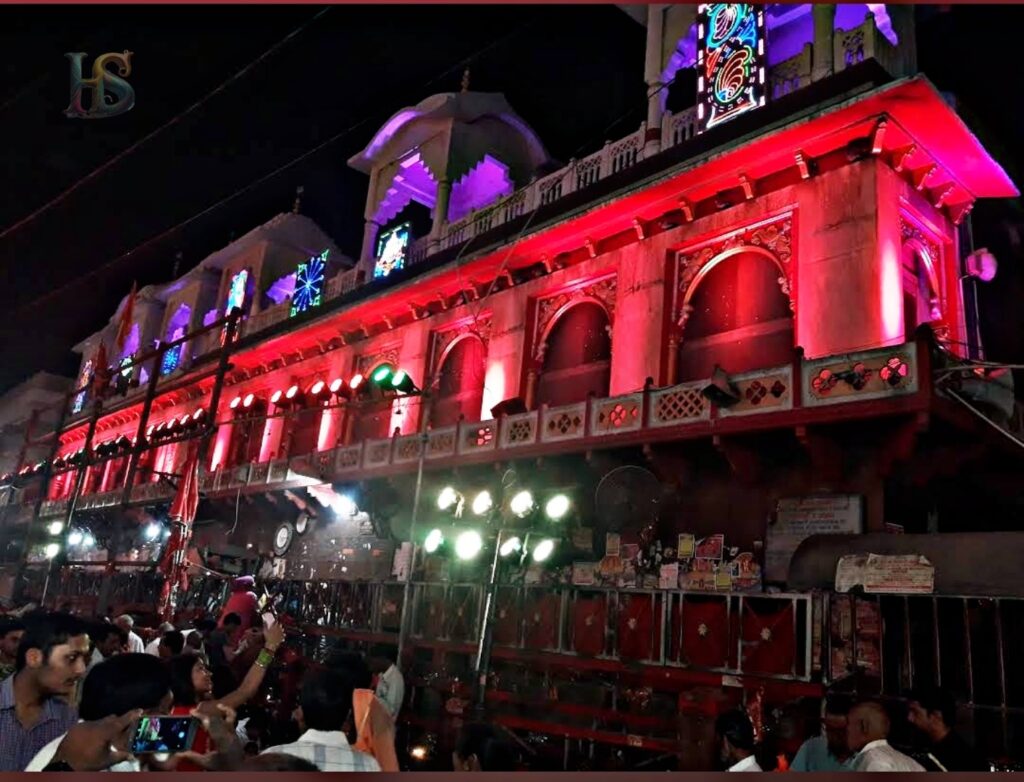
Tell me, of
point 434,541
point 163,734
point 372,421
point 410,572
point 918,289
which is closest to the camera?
point 163,734

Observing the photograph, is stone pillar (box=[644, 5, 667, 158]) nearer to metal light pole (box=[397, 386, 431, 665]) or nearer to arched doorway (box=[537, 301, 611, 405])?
arched doorway (box=[537, 301, 611, 405])

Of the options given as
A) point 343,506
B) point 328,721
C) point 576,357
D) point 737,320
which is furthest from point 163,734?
point 343,506

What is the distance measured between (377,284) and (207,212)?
8.00m

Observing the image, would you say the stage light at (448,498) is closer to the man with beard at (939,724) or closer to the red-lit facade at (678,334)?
the red-lit facade at (678,334)

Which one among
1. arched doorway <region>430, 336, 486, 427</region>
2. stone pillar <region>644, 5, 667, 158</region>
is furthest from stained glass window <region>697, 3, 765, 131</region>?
arched doorway <region>430, 336, 486, 427</region>

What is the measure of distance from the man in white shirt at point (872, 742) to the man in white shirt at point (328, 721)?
117 inches

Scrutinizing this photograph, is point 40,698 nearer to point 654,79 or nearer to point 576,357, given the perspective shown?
point 576,357

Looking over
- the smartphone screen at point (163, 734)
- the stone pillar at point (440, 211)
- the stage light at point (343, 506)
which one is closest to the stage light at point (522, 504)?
the stage light at point (343, 506)

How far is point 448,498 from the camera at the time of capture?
49.0 ft

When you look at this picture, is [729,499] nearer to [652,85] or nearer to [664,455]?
[664,455]

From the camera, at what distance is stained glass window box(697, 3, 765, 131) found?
14.8m

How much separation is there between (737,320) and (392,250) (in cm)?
1224

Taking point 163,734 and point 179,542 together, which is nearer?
point 163,734

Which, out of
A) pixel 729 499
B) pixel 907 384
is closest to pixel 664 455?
pixel 729 499
